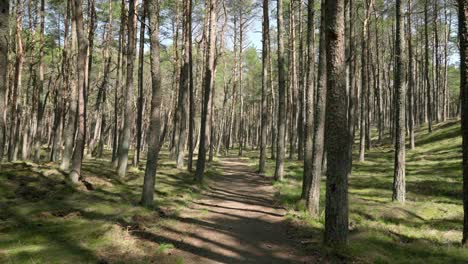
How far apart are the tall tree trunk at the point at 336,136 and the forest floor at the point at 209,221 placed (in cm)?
61

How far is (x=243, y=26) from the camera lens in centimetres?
3450

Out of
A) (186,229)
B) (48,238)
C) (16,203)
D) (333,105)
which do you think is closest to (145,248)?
(186,229)

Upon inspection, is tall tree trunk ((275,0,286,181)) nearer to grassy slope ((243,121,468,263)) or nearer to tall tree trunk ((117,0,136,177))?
grassy slope ((243,121,468,263))

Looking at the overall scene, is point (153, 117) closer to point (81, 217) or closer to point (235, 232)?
point (81, 217)

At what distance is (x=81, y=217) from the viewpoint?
34.0 ft

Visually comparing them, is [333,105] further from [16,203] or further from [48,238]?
[16,203]

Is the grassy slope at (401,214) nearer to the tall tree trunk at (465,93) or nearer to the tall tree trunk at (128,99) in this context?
the tall tree trunk at (465,93)

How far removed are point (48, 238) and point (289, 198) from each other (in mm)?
8548

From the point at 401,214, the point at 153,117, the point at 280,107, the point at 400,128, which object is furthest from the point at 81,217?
the point at 400,128

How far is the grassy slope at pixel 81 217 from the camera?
7.22 metres

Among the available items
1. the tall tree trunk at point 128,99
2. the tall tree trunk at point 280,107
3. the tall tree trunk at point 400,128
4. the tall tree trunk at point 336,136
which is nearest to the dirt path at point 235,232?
the tall tree trunk at point 336,136

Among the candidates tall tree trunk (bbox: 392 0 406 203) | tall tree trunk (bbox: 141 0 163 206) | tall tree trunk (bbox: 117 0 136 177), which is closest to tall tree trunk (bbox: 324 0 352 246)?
tall tree trunk (bbox: 141 0 163 206)

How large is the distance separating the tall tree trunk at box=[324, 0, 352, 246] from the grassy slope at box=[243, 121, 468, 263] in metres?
0.62

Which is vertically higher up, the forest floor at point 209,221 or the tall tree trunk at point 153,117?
the tall tree trunk at point 153,117
